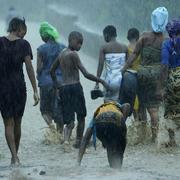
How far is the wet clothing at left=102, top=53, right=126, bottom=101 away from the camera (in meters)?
10.0

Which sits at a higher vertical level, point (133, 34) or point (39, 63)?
point (133, 34)

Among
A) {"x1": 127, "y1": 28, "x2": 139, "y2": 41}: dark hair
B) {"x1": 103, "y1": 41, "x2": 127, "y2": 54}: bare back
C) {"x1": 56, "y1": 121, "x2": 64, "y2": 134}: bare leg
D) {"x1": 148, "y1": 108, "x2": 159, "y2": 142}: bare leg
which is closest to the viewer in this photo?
{"x1": 148, "y1": 108, "x2": 159, "y2": 142}: bare leg

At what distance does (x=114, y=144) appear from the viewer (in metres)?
7.41

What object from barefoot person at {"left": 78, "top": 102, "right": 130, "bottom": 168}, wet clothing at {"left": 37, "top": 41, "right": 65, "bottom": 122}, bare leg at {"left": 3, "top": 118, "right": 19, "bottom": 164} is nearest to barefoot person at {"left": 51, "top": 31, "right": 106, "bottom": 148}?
wet clothing at {"left": 37, "top": 41, "right": 65, "bottom": 122}

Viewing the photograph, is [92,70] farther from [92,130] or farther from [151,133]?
[92,130]

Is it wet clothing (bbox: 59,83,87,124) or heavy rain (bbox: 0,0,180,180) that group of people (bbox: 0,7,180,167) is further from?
heavy rain (bbox: 0,0,180,180)

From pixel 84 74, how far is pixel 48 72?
55.6 inches

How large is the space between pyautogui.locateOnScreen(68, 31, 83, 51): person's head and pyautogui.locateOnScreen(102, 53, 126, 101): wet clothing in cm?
56

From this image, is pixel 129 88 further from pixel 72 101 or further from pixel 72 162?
pixel 72 162

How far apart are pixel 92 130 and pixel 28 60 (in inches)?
54.3

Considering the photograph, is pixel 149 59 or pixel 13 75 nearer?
pixel 13 75

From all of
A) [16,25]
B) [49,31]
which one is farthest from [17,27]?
[49,31]

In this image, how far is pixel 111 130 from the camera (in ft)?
24.0

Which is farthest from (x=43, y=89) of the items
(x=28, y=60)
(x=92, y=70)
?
(x=92, y=70)
